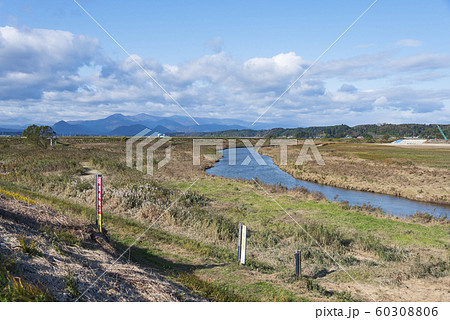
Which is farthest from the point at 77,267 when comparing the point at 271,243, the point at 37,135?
the point at 37,135

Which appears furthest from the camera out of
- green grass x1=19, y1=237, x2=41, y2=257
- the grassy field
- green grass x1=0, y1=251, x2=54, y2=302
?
the grassy field

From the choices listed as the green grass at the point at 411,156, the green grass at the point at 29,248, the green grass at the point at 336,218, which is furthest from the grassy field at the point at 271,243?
the green grass at the point at 411,156

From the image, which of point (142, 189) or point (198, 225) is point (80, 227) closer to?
Answer: point (198, 225)

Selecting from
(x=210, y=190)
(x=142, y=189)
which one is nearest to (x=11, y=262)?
(x=142, y=189)

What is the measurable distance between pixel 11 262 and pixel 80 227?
3730 millimetres

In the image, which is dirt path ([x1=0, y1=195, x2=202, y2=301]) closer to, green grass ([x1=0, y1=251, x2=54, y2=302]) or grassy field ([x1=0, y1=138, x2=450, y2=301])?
green grass ([x1=0, y1=251, x2=54, y2=302])

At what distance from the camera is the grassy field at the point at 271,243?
792 cm

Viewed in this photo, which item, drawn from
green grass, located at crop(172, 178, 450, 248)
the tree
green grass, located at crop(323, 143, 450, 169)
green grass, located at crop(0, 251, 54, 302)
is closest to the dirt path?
green grass, located at crop(0, 251, 54, 302)

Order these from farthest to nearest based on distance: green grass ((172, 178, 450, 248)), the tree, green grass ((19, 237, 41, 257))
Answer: the tree, green grass ((172, 178, 450, 248)), green grass ((19, 237, 41, 257))

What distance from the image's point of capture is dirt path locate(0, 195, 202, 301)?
5.32 metres

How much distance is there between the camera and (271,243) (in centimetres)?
1197

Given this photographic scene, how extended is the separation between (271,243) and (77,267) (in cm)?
773

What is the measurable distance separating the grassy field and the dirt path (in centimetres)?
108

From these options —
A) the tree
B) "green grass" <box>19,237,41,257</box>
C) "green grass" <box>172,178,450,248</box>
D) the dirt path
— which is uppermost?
the tree
